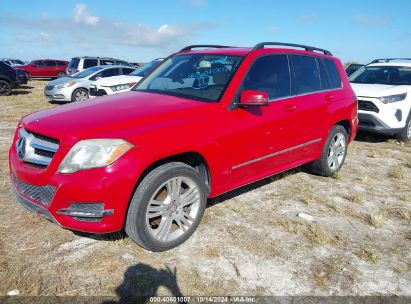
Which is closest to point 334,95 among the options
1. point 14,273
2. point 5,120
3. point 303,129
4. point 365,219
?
point 303,129

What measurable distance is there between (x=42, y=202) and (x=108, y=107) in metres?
1.10

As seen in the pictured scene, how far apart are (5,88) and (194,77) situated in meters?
14.2

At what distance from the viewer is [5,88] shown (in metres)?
15.6

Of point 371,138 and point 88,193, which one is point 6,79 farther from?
point 88,193

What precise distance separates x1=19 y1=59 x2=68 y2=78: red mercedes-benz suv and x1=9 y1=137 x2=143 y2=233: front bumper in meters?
27.4

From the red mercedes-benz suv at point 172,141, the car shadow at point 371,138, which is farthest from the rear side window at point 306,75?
the car shadow at point 371,138

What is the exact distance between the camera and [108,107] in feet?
11.9

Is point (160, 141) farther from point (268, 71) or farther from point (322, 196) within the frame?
point (322, 196)

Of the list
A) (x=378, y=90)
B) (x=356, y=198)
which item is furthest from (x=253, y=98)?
(x=378, y=90)

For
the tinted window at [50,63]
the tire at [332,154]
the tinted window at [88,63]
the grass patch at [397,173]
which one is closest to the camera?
the tire at [332,154]

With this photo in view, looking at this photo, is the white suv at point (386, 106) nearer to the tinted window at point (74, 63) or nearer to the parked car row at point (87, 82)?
the parked car row at point (87, 82)

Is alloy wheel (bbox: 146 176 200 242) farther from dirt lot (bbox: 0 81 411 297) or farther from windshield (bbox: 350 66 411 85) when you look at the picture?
windshield (bbox: 350 66 411 85)

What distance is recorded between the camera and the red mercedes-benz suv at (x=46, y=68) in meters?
28.1

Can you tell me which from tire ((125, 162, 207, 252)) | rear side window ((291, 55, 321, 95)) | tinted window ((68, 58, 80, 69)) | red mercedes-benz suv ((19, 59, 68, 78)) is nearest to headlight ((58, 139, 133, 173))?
tire ((125, 162, 207, 252))
